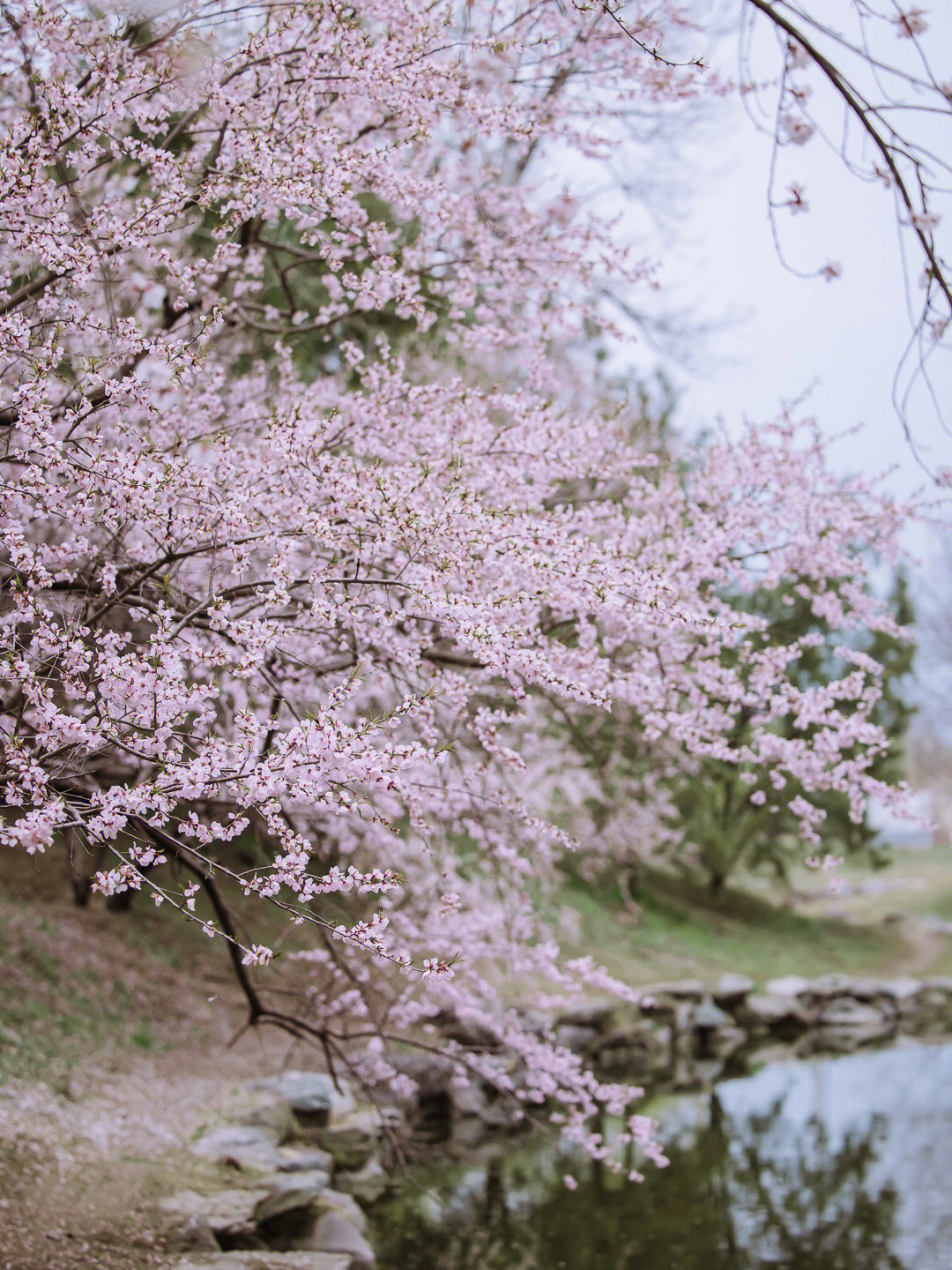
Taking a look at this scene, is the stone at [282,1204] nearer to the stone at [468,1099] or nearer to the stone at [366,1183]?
the stone at [366,1183]

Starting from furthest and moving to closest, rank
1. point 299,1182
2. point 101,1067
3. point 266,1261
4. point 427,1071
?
point 427,1071 → point 101,1067 → point 299,1182 → point 266,1261

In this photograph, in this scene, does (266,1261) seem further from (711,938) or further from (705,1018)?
(711,938)

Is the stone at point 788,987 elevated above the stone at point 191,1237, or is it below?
above

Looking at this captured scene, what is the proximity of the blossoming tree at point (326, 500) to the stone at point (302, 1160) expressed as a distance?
0.87 metres

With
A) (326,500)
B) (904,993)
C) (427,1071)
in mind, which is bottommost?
(427,1071)

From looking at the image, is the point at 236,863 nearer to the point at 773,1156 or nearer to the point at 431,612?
the point at 773,1156

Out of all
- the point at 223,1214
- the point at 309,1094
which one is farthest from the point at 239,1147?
the point at 309,1094

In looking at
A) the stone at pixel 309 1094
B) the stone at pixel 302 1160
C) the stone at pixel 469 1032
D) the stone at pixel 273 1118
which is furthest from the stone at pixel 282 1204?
the stone at pixel 469 1032

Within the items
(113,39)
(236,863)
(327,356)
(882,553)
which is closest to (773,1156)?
(882,553)

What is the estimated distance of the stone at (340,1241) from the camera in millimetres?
5566

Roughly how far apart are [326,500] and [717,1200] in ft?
19.6

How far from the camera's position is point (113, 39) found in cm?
393

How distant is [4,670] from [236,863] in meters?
9.54

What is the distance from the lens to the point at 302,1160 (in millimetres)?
6668
